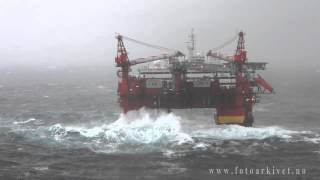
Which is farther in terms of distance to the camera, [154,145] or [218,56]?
[218,56]

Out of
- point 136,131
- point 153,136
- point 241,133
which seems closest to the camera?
point 153,136

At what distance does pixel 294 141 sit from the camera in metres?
74.9

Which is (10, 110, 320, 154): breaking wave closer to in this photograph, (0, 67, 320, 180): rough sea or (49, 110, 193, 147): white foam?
(49, 110, 193, 147): white foam

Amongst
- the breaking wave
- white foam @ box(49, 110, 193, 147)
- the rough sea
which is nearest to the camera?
the rough sea

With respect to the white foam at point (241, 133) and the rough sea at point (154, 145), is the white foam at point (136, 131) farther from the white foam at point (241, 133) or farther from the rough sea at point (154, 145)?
the white foam at point (241, 133)

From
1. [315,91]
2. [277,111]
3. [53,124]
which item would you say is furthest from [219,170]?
[315,91]

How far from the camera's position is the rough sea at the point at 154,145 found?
6006cm

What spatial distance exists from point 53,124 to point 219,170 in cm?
3981

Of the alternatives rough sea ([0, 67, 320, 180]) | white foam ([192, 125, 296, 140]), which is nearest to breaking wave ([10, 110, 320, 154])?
white foam ([192, 125, 296, 140])

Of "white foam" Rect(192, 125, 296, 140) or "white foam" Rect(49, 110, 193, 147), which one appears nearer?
"white foam" Rect(49, 110, 193, 147)

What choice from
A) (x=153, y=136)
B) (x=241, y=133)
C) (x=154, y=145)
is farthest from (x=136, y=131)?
(x=241, y=133)

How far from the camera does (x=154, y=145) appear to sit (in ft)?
241

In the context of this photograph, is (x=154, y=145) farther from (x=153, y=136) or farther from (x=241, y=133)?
(x=241, y=133)

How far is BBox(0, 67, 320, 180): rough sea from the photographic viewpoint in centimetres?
6006
